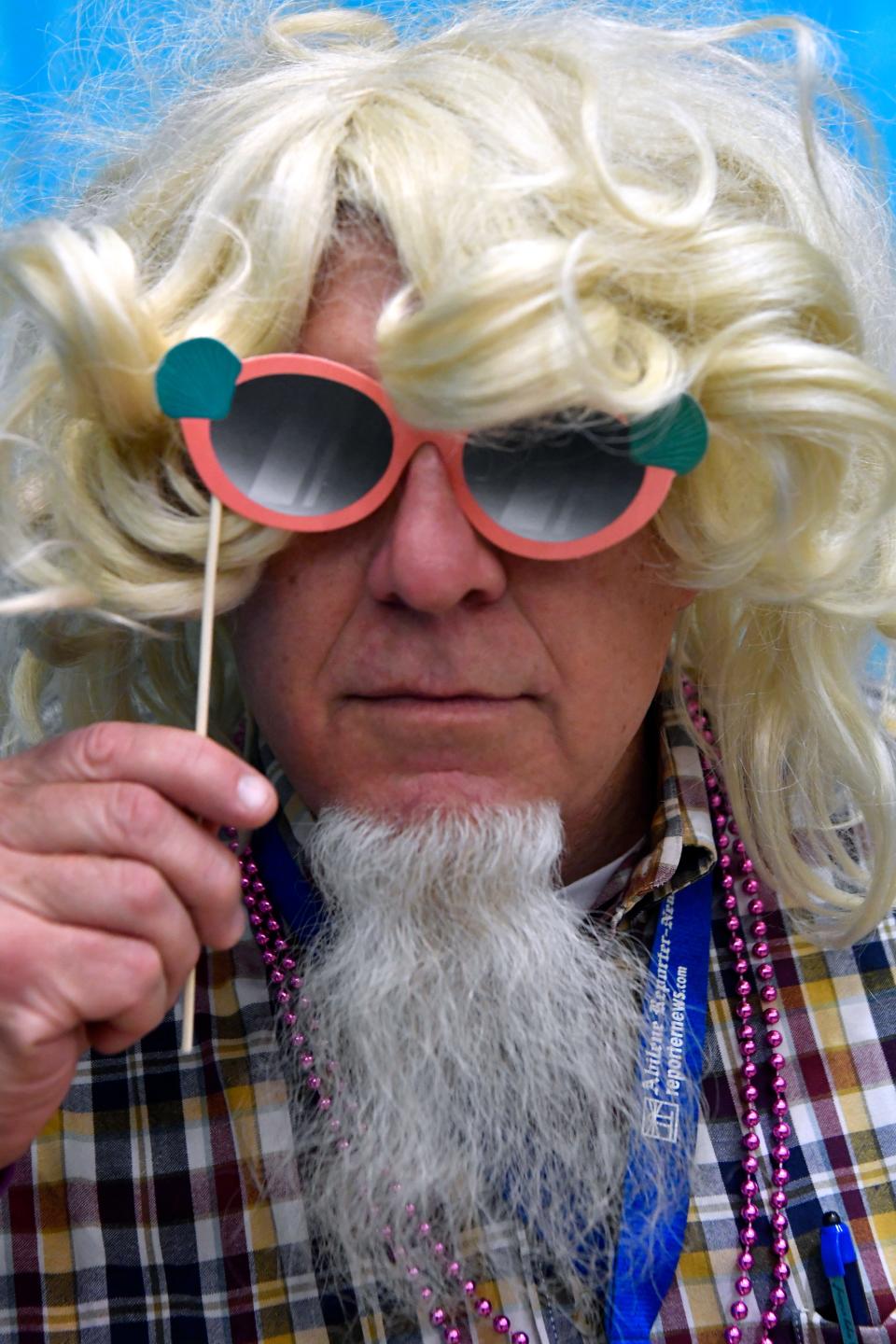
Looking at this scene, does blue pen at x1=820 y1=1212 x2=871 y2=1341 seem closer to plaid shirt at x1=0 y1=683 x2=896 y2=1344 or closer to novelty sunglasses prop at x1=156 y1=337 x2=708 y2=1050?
plaid shirt at x1=0 y1=683 x2=896 y2=1344

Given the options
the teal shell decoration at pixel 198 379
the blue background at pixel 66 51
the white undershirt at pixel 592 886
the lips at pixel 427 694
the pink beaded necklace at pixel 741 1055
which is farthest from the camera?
the blue background at pixel 66 51

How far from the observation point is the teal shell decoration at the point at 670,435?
3.84ft

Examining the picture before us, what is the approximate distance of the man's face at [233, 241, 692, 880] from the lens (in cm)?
122

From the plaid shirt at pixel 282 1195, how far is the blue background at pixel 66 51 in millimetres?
1001

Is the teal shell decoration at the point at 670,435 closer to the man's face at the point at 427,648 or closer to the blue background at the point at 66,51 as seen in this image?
the man's face at the point at 427,648

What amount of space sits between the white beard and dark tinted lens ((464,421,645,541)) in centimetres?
28

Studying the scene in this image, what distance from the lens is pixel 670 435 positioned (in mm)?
1175

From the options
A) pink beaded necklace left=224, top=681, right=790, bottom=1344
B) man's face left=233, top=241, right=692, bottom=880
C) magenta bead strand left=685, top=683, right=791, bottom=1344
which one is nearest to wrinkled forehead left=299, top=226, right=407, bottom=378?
man's face left=233, top=241, right=692, bottom=880

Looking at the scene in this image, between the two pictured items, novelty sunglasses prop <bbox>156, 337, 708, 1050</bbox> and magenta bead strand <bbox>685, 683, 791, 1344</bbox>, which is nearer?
novelty sunglasses prop <bbox>156, 337, 708, 1050</bbox>

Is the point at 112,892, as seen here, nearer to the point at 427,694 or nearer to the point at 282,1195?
the point at 427,694

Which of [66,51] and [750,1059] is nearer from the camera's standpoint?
[750,1059]

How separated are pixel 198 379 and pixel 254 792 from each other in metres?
0.36

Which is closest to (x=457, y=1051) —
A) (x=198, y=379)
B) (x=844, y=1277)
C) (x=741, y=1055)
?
(x=741, y=1055)

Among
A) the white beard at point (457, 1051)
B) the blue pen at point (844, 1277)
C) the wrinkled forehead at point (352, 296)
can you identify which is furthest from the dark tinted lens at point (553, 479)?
the blue pen at point (844, 1277)
